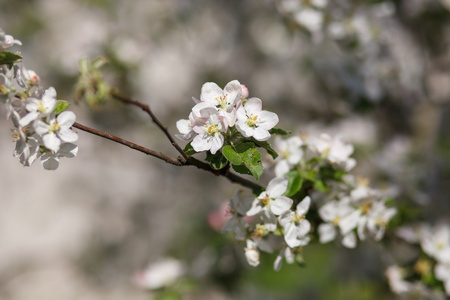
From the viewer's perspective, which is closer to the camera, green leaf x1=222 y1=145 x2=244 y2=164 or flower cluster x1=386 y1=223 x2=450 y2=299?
green leaf x1=222 y1=145 x2=244 y2=164

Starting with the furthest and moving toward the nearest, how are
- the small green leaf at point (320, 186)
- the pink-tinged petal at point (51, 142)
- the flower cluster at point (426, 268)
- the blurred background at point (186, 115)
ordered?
the blurred background at point (186, 115) → the flower cluster at point (426, 268) → the small green leaf at point (320, 186) → the pink-tinged petal at point (51, 142)

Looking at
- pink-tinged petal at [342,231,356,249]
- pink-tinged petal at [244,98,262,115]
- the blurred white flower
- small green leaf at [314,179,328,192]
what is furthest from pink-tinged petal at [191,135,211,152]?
the blurred white flower

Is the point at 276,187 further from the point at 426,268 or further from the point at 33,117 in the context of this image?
the point at 426,268

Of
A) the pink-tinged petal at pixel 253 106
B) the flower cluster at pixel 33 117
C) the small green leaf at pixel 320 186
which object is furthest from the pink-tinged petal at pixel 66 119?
the small green leaf at pixel 320 186

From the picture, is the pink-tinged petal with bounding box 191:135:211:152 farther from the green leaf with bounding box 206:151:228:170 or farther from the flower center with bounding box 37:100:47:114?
the flower center with bounding box 37:100:47:114

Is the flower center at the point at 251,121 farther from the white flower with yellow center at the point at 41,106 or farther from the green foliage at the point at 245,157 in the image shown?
the white flower with yellow center at the point at 41,106

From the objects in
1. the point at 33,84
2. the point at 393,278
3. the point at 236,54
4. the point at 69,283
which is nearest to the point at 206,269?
the point at 393,278

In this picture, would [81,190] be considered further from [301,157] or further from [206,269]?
[301,157]
